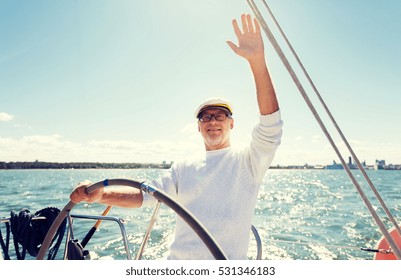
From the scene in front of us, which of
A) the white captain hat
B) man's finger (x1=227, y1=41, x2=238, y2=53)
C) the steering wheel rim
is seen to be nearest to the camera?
the steering wheel rim

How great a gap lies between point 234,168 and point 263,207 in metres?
15.3

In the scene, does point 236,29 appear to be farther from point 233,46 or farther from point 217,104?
point 217,104

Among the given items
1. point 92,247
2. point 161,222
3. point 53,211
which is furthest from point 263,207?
point 53,211

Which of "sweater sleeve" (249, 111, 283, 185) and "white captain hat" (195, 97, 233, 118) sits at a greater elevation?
"white captain hat" (195, 97, 233, 118)

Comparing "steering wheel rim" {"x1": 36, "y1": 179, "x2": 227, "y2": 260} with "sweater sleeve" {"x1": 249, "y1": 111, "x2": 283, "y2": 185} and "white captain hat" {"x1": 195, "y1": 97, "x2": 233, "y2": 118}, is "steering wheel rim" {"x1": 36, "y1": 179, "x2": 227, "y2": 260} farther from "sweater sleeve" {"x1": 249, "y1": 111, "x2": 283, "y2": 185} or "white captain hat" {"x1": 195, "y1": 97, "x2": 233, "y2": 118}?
"white captain hat" {"x1": 195, "y1": 97, "x2": 233, "y2": 118}

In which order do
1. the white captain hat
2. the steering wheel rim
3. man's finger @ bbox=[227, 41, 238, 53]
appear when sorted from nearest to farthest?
the steering wheel rim < man's finger @ bbox=[227, 41, 238, 53] < the white captain hat

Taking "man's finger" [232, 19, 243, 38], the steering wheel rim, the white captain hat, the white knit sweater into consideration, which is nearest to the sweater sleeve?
the white knit sweater

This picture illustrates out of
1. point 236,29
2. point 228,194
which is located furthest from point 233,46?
point 228,194

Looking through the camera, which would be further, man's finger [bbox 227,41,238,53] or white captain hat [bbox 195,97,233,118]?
white captain hat [bbox 195,97,233,118]

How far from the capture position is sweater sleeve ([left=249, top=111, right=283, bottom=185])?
1.82 meters

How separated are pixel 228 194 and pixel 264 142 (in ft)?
1.30

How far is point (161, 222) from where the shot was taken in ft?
37.1

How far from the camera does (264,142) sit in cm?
186

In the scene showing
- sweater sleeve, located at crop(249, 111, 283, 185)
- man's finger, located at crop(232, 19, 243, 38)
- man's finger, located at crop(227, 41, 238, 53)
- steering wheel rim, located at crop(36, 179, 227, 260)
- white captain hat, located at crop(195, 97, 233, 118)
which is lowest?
steering wheel rim, located at crop(36, 179, 227, 260)
